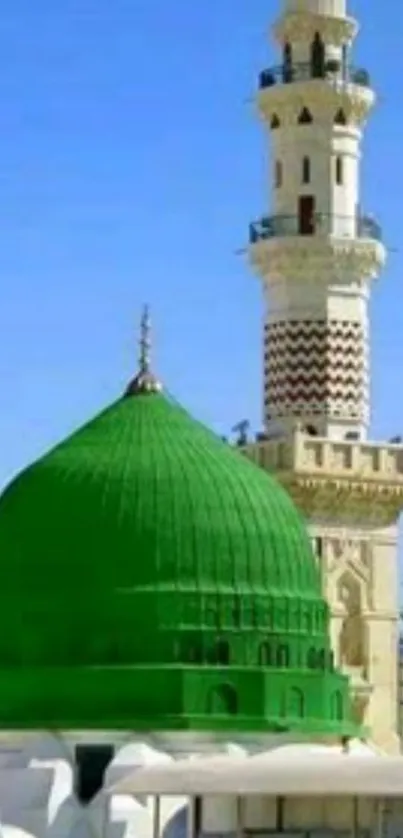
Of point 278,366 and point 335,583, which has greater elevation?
point 278,366

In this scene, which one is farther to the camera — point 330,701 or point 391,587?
point 391,587

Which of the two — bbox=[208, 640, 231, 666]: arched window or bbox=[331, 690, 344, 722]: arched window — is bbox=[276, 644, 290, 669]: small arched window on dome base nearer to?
bbox=[208, 640, 231, 666]: arched window

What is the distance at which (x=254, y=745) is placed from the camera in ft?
108

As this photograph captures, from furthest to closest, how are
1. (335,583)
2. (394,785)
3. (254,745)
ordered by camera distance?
1. (335,583)
2. (254,745)
3. (394,785)

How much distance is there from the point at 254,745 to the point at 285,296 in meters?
12.3

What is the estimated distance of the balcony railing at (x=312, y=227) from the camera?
1730 inches

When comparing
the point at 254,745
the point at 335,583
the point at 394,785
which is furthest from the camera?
the point at 335,583

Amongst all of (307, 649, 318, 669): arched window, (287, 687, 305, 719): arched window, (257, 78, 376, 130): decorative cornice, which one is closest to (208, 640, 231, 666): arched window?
(287, 687, 305, 719): arched window

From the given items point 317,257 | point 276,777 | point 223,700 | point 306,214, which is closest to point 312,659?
point 223,700

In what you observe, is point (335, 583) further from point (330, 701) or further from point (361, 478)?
point (330, 701)

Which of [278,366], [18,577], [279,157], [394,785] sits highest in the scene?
[279,157]

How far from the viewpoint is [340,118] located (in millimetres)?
44406

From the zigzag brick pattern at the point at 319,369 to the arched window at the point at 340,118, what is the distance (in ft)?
11.0

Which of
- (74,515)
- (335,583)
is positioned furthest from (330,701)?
(335,583)
